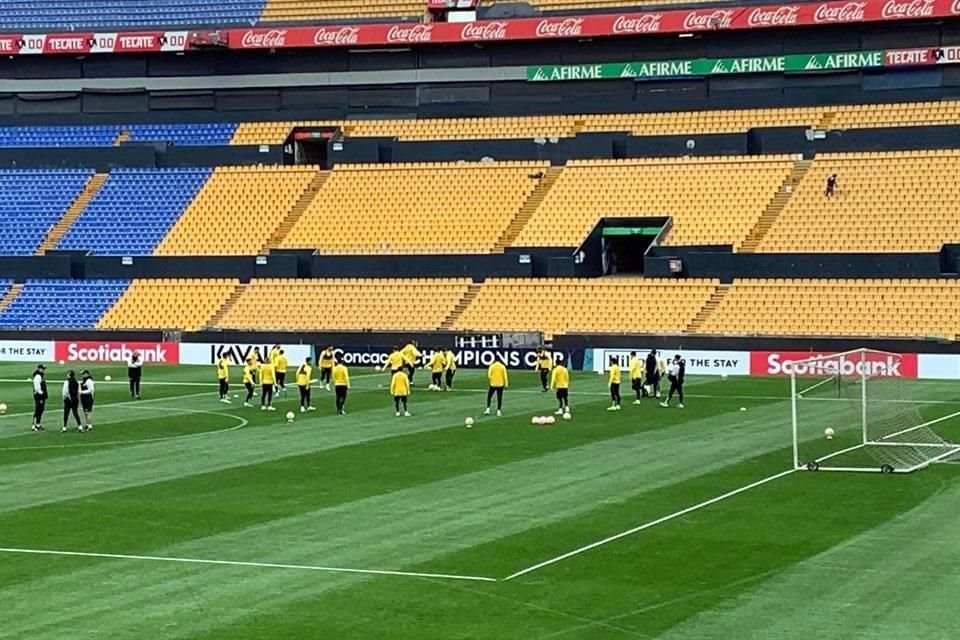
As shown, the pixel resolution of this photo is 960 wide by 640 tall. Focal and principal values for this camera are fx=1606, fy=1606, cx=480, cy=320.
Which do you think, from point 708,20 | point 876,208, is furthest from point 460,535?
point 708,20

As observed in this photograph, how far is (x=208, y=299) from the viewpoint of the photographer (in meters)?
65.1

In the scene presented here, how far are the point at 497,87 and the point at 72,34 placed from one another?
20.3 metres

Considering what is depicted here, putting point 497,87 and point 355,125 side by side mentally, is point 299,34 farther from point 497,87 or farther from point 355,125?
point 497,87

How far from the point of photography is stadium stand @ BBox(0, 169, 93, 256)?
232 ft

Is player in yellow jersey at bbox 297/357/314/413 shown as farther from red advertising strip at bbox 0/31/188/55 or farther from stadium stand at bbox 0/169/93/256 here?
red advertising strip at bbox 0/31/188/55

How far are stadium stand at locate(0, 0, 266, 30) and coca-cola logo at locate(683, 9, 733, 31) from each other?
70.1 feet

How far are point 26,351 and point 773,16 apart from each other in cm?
3321

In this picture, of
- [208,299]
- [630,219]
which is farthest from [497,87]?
[208,299]

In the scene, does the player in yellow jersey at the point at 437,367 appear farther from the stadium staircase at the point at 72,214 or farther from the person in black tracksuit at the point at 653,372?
the stadium staircase at the point at 72,214

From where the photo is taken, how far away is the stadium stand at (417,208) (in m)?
66.4

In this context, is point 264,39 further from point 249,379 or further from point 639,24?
point 249,379

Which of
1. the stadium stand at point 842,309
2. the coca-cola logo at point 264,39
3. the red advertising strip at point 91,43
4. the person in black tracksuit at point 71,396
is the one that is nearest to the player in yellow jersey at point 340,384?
the person in black tracksuit at point 71,396

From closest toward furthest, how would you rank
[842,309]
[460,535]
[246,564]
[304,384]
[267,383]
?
[246,564], [460,535], [304,384], [267,383], [842,309]

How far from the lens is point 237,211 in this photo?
231 ft
